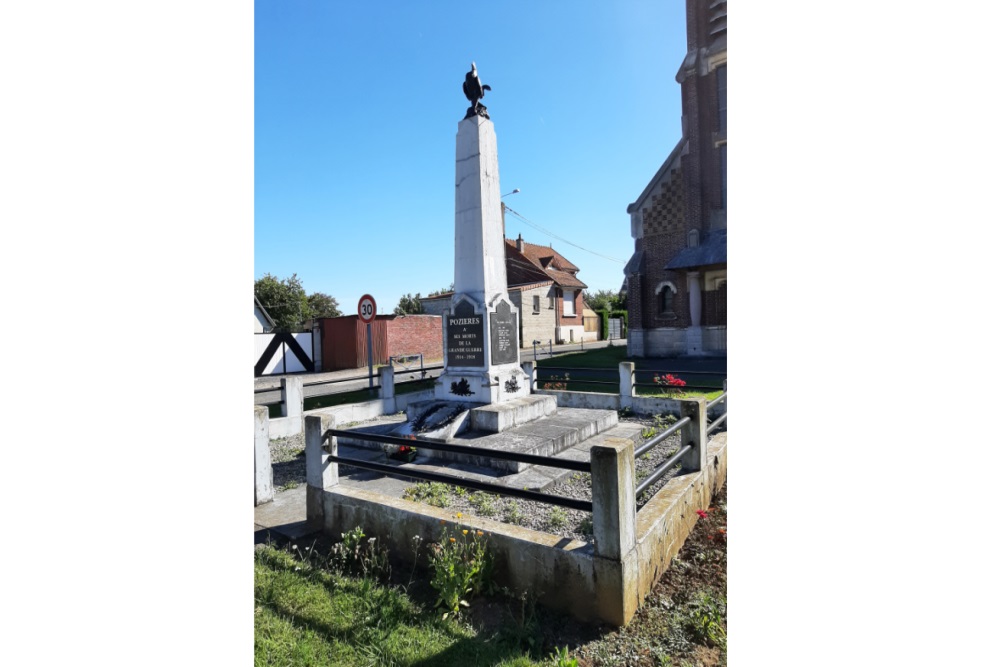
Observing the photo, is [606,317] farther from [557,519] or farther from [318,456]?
[318,456]

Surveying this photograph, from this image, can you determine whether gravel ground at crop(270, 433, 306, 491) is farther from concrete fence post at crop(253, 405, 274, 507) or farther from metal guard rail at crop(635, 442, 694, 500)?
metal guard rail at crop(635, 442, 694, 500)

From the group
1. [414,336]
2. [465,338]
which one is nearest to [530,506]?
[465,338]

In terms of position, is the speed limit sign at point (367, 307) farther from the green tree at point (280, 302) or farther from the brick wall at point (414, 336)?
the green tree at point (280, 302)

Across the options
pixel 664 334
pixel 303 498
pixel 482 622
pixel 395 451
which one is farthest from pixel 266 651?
pixel 664 334

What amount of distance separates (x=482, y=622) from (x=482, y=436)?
3661 millimetres

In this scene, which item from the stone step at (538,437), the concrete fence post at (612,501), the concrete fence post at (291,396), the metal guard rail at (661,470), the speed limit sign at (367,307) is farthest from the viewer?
the speed limit sign at (367,307)

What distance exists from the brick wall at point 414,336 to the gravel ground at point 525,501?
53.9 ft

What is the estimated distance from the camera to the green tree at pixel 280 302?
29172mm

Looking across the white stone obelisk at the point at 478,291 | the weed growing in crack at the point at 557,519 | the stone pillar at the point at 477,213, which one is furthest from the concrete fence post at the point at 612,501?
the stone pillar at the point at 477,213

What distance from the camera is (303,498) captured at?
4949 mm

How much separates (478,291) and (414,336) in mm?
17309

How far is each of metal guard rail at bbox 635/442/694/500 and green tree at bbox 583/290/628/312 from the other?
131 feet

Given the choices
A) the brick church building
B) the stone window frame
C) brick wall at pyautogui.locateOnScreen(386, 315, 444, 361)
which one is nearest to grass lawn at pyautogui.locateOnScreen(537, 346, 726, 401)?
the brick church building
